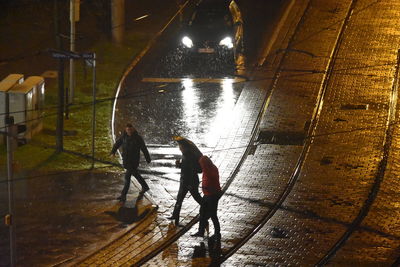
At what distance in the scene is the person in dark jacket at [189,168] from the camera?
15.7 meters

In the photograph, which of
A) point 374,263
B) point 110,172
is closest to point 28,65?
point 110,172

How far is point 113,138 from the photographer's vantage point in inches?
829

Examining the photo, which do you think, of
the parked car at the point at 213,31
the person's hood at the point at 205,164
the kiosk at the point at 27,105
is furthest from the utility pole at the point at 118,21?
the person's hood at the point at 205,164

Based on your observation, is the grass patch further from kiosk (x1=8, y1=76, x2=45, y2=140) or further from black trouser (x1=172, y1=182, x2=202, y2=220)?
black trouser (x1=172, y1=182, x2=202, y2=220)

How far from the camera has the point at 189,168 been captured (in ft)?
51.7

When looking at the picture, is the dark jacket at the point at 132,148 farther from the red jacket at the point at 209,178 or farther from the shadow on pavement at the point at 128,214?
the red jacket at the point at 209,178

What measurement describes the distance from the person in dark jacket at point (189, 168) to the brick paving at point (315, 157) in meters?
0.64

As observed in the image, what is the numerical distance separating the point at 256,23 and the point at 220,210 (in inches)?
513

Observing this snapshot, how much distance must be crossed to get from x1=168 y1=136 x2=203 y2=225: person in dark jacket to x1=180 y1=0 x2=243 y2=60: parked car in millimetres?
9990

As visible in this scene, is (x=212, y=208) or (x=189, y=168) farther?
(x=189, y=168)

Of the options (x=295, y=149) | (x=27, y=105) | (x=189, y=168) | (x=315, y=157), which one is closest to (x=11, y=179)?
(x=189, y=168)

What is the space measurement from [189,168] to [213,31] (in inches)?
422

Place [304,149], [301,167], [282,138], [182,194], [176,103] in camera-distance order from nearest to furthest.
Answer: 1. [182,194]
2. [301,167]
3. [304,149]
4. [282,138]
5. [176,103]

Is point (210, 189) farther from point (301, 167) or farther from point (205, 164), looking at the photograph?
point (301, 167)
